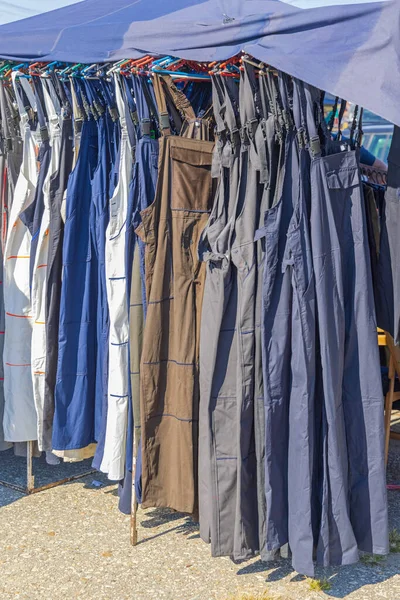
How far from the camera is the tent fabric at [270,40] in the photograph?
2.76 metres

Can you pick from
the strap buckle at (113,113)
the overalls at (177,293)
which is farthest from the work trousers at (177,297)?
the strap buckle at (113,113)

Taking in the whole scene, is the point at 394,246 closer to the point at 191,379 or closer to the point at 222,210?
the point at 222,210

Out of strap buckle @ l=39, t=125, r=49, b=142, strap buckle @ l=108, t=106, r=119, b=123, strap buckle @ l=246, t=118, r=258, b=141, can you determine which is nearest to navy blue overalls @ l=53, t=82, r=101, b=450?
strap buckle @ l=108, t=106, r=119, b=123

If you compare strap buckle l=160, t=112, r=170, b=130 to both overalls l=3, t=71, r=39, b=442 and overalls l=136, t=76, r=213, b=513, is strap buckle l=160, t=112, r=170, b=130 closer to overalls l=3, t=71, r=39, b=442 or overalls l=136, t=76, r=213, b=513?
overalls l=136, t=76, r=213, b=513

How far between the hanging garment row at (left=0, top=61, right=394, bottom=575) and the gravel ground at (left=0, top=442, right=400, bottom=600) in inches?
7.8

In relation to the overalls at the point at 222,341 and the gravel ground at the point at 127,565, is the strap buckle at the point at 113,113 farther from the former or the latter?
the gravel ground at the point at 127,565

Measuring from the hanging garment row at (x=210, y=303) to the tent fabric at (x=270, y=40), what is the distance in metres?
0.14

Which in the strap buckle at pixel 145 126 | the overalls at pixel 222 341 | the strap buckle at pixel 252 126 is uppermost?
the strap buckle at pixel 145 126

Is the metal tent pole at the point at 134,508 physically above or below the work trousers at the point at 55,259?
below

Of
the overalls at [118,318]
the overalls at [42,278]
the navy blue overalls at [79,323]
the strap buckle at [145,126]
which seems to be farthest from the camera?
the overalls at [42,278]

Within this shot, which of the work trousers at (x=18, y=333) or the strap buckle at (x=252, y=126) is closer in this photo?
the strap buckle at (x=252, y=126)

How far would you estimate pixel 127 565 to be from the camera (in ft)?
11.3

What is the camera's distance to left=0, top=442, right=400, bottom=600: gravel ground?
3225 mm

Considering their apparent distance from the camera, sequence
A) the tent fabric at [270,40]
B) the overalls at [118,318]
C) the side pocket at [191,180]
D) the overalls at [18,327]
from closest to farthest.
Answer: the tent fabric at [270,40] < the side pocket at [191,180] < the overalls at [118,318] < the overalls at [18,327]
